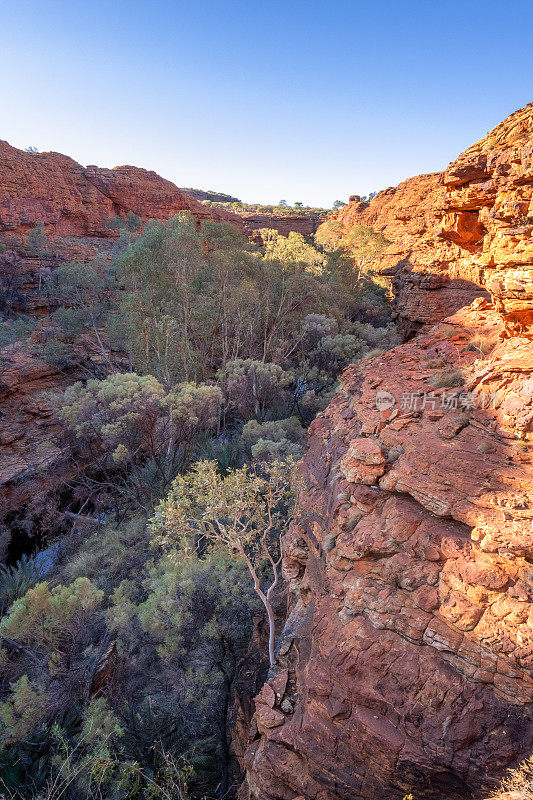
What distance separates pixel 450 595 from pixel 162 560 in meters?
6.27

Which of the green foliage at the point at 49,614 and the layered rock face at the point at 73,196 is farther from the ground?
the layered rock face at the point at 73,196

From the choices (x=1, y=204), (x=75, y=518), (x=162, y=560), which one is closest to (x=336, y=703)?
(x=162, y=560)

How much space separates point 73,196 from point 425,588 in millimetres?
40045

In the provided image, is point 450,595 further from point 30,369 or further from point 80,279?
point 80,279

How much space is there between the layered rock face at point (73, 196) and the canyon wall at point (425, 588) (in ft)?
104

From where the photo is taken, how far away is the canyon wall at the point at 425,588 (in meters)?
2.86

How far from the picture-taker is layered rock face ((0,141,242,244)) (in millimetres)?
28703

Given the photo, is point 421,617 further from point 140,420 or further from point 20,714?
point 140,420

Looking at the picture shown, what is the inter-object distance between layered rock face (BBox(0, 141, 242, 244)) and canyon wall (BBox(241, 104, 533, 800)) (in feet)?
104

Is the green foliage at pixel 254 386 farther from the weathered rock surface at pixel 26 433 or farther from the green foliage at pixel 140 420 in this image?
the weathered rock surface at pixel 26 433

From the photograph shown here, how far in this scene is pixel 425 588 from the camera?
10.8ft

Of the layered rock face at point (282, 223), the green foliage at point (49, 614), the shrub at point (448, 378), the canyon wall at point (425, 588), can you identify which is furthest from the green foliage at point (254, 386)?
the layered rock face at point (282, 223)

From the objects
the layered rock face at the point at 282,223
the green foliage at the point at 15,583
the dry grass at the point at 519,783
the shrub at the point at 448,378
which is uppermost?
the layered rock face at the point at 282,223

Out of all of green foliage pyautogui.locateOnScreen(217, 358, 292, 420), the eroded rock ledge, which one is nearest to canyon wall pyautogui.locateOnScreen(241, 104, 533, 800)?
the eroded rock ledge
